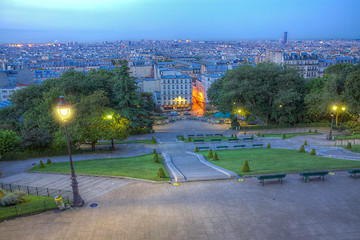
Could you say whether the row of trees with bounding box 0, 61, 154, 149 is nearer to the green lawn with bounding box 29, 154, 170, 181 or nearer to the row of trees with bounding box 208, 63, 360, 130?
the green lawn with bounding box 29, 154, 170, 181

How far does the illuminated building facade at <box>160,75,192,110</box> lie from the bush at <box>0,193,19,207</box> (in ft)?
248

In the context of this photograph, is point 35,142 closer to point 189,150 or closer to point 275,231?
point 189,150

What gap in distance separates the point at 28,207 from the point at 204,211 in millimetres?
9734

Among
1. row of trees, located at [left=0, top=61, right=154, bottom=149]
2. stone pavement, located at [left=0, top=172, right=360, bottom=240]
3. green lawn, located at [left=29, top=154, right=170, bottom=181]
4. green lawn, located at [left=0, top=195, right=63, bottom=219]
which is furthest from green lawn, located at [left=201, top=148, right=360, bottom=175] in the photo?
row of trees, located at [left=0, top=61, right=154, bottom=149]

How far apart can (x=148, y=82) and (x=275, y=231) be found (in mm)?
83608

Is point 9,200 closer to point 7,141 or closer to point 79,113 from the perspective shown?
point 7,141

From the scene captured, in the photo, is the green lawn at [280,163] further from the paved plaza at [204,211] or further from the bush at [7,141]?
the bush at [7,141]

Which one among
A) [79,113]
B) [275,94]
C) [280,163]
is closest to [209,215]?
[280,163]

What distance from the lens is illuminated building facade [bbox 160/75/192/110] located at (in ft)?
295

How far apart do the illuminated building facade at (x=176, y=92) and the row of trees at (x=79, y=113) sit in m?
40.4

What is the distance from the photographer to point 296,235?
12.9 meters

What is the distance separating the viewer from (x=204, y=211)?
1508 centimetres

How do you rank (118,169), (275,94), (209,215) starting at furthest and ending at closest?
(275,94), (118,169), (209,215)

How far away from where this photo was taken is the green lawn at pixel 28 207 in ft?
48.0
